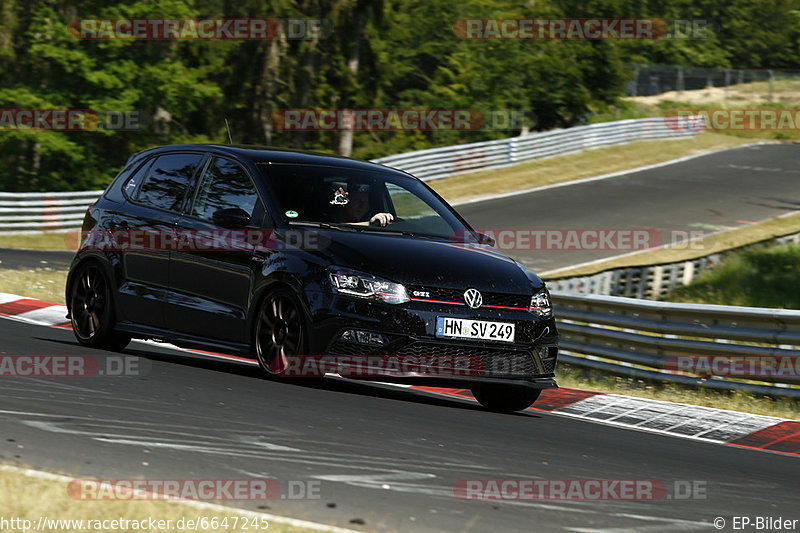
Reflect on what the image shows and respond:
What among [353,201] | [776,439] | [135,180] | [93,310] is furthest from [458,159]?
[776,439]

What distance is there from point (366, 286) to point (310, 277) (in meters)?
0.39

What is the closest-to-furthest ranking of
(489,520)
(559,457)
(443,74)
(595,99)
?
(489,520), (559,457), (595,99), (443,74)

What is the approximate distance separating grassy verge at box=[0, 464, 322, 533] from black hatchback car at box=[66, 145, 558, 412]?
10.6ft

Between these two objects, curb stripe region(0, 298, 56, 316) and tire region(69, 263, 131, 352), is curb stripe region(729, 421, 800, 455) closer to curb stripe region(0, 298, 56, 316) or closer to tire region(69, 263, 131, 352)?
tire region(69, 263, 131, 352)

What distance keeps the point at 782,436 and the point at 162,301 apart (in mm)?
4736

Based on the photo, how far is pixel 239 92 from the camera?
155 ft

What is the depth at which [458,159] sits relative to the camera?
37.0 meters

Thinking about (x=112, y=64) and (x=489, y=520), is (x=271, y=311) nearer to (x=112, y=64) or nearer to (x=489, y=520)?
(x=489, y=520)

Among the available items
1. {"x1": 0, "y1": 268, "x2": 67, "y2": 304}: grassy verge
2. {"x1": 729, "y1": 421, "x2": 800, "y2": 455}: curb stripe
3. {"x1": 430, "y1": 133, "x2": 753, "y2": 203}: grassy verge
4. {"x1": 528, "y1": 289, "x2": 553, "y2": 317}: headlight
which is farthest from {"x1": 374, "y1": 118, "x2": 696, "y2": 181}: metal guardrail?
{"x1": 528, "y1": 289, "x2": 553, "y2": 317}: headlight

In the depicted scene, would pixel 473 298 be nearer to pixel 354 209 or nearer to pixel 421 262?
pixel 421 262

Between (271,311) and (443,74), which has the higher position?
(443,74)

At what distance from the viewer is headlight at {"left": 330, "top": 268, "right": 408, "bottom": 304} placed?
7906 mm

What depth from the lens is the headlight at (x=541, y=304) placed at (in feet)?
27.7

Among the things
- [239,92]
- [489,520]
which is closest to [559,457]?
[489,520]
